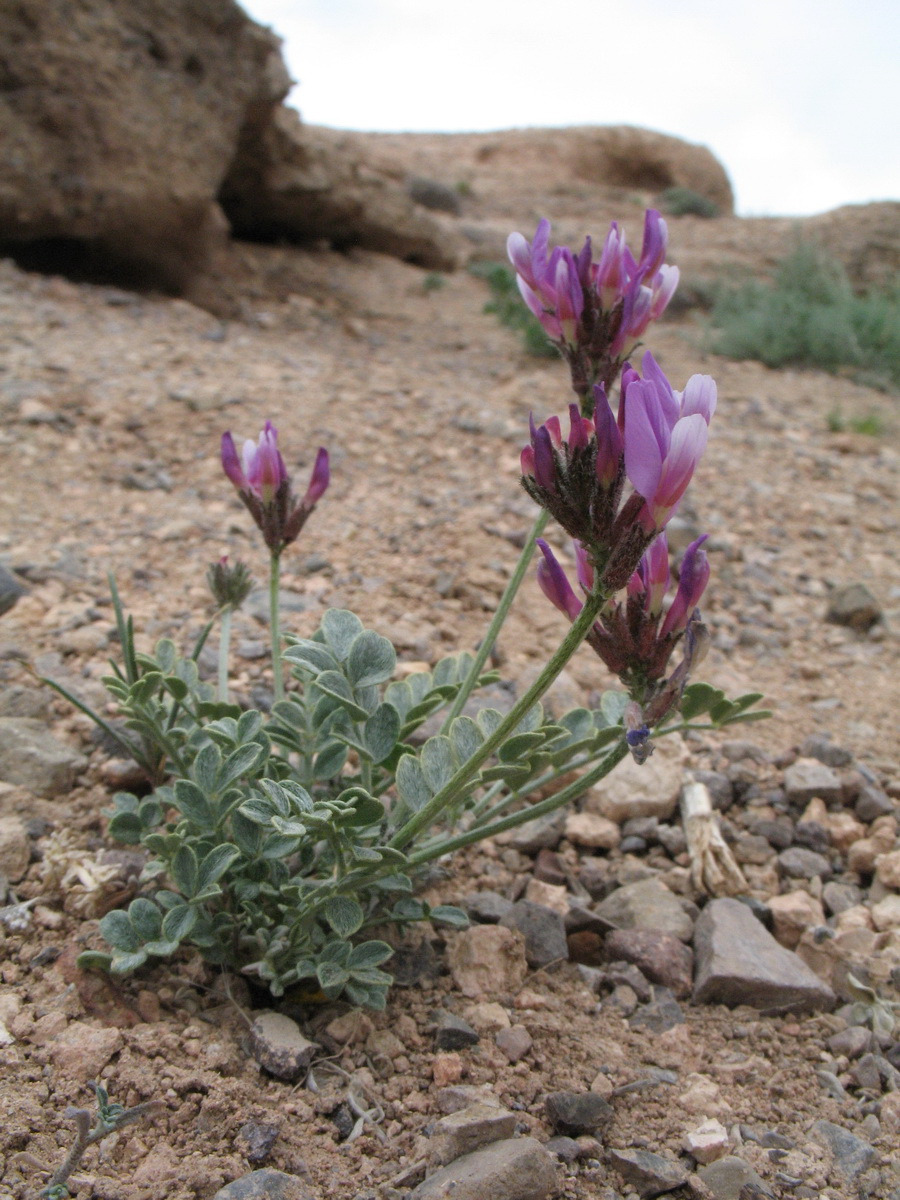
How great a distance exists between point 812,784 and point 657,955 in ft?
2.59

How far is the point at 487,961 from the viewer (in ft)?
6.24

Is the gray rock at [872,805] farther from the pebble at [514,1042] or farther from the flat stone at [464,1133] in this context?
the flat stone at [464,1133]

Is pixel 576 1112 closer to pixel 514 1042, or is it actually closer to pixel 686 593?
pixel 514 1042

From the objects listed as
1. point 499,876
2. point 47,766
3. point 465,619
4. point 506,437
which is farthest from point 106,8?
point 499,876

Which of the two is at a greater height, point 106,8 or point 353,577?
point 106,8

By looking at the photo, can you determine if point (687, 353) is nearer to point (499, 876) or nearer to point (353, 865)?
point (499, 876)

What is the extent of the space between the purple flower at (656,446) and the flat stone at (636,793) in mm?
1304

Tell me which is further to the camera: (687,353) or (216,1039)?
(687,353)

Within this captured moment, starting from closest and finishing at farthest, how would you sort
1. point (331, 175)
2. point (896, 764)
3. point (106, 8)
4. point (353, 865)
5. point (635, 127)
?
point (353, 865), point (896, 764), point (106, 8), point (331, 175), point (635, 127)

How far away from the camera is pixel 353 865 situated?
1.53 metres

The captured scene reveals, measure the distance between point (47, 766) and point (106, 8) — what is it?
15.1ft

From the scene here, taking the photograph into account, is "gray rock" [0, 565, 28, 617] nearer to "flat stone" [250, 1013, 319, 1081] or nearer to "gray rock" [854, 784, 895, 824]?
"flat stone" [250, 1013, 319, 1081]

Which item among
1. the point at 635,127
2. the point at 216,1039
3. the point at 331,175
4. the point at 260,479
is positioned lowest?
the point at 216,1039

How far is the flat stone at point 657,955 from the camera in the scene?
1956 mm
